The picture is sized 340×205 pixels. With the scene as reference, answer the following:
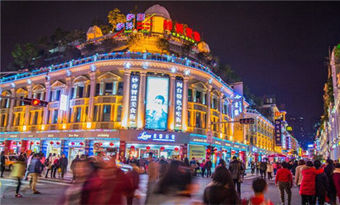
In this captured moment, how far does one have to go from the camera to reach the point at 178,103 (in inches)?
1382

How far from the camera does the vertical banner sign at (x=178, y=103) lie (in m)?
34.7

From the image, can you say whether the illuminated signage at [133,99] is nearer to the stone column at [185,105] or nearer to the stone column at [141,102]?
the stone column at [141,102]

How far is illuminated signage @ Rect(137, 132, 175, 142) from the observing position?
3269 centimetres

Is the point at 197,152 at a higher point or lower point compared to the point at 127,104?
lower

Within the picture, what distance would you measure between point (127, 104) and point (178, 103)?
642cm

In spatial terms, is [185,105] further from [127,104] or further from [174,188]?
[174,188]

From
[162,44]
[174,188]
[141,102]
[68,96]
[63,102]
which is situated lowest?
[174,188]

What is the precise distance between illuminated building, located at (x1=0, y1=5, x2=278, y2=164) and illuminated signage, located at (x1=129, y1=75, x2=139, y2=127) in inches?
4.7

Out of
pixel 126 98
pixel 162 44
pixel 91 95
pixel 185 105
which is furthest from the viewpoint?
pixel 162 44

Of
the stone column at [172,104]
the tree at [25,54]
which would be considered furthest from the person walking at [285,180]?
the tree at [25,54]

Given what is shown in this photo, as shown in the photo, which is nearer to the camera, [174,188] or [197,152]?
[174,188]

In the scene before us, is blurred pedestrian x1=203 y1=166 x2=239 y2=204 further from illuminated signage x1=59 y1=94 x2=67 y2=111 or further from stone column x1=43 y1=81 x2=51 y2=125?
stone column x1=43 y1=81 x2=51 y2=125

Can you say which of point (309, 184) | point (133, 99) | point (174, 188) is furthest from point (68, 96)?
point (174, 188)

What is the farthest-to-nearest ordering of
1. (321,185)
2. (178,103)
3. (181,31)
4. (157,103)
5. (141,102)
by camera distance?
1. (181,31)
2. (178,103)
3. (157,103)
4. (141,102)
5. (321,185)
